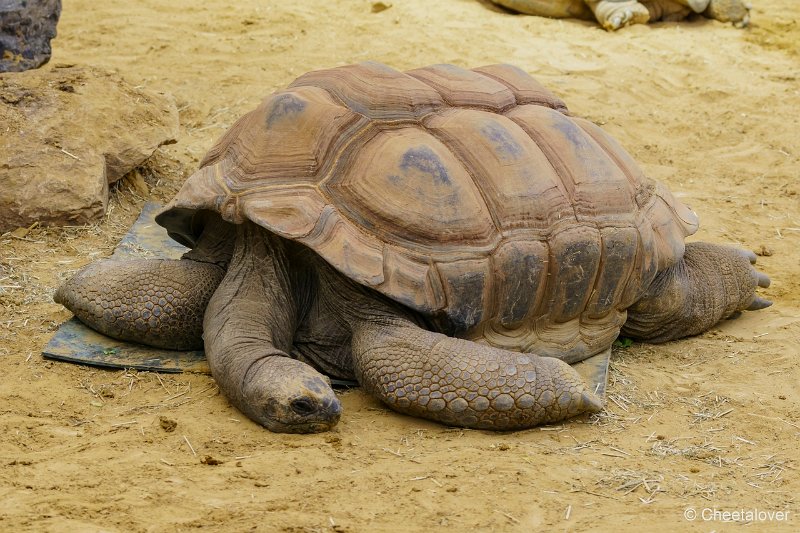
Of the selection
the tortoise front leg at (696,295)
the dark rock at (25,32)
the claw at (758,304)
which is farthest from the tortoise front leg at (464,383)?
the dark rock at (25,32)

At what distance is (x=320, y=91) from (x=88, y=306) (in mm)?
1325

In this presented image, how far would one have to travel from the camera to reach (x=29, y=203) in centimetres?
561

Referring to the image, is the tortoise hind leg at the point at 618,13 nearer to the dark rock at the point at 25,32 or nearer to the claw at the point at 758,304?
the dark rock at the point at 25,32

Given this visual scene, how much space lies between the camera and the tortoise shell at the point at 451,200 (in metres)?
4.03

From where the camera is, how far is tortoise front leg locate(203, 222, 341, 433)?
3.74m

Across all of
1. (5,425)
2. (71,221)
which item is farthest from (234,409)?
(71,221)

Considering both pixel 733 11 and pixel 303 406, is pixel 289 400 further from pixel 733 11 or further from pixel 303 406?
pixel 733 11

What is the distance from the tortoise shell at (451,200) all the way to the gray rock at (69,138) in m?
1.30

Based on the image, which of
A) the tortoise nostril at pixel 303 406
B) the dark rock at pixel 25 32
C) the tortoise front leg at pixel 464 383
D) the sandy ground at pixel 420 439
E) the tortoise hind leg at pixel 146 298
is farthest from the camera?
the dark rock at pixel 25 32

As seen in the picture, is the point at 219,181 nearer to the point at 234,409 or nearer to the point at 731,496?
the point at 234,409

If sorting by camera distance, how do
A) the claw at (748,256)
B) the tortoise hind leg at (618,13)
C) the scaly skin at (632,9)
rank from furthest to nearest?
the scaly skin at (632,9), the tortoise hind leg at (618,13), the claw at (748,256)

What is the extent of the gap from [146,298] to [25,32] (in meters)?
3.62

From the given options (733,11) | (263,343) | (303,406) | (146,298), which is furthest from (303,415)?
(733,11)

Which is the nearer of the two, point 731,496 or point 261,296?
point 731,496
